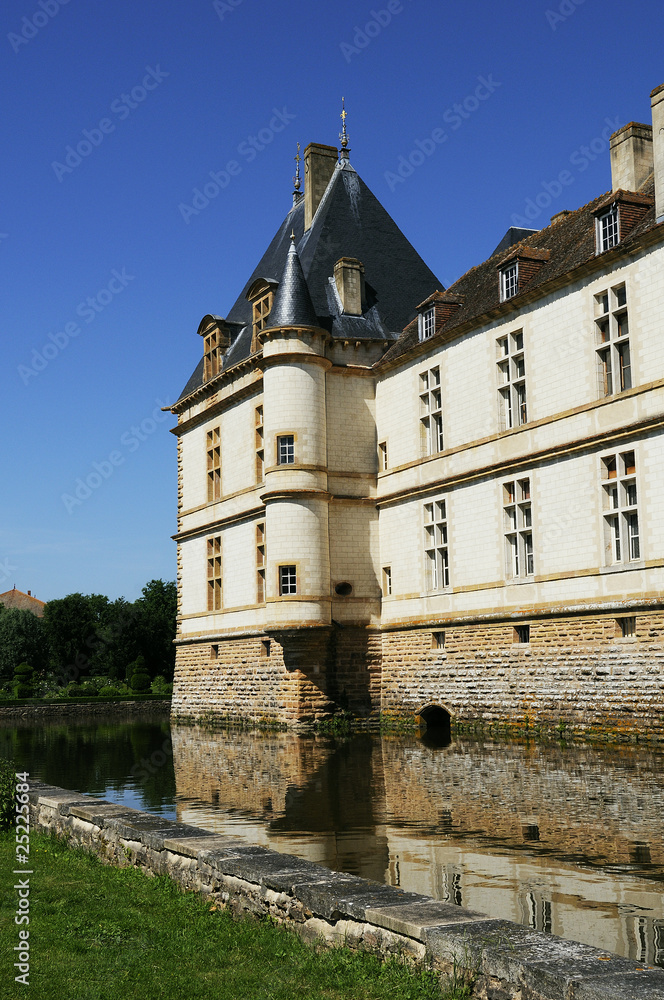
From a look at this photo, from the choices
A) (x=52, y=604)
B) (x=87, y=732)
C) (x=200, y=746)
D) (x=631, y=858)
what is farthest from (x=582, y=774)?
(x=52, y=604)

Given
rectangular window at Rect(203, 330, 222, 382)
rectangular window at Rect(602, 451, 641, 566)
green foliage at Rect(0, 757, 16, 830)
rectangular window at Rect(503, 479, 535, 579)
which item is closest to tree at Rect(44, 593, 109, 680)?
rectangular window at Rect(203, 330, 222, 382)

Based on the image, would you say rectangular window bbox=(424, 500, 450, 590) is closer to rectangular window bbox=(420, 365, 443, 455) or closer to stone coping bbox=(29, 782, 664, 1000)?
rectangular window bbox=(420, 365, 443, 455)

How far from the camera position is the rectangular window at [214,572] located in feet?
105

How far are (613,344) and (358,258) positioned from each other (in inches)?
487

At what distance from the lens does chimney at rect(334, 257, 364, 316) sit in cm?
2833

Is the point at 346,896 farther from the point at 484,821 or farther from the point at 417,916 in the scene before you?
the point at 484,821

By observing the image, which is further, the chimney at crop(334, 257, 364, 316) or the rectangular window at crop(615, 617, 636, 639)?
the chimney at crop(334, 257, 364, 316)

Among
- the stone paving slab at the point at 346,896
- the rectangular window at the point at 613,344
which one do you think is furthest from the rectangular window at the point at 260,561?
the stone paving slab at the point at 346,896

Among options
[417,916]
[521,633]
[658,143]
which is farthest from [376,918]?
[658,143]

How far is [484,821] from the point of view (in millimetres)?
10344

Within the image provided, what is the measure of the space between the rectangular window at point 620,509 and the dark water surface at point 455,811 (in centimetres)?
388

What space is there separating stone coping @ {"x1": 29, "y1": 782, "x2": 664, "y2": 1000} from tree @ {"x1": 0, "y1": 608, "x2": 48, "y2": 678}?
56390mm

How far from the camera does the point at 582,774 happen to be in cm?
1387

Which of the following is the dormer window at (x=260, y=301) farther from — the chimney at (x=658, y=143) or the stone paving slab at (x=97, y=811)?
the stone paving slab at (x=97, y=811)
